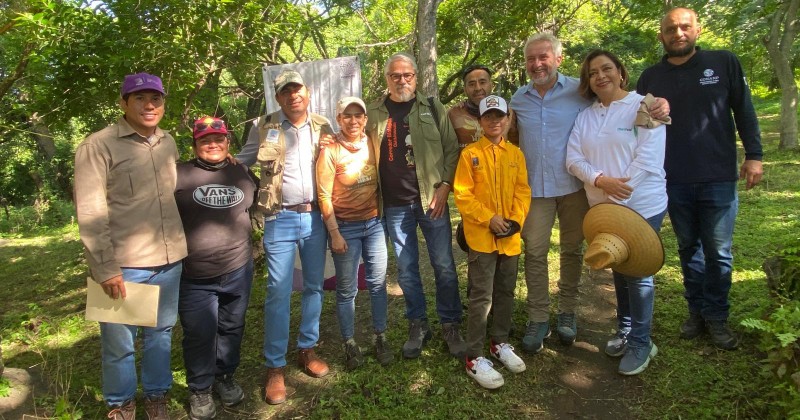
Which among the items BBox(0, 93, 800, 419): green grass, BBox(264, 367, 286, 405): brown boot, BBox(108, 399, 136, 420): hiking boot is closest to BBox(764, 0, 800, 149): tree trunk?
BBox(0, 93, 800, 419): green grass

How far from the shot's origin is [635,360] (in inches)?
125

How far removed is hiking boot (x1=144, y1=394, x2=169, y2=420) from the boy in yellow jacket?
2.03m

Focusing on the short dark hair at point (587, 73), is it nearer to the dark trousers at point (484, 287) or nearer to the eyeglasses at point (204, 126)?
the dark trousers at point (484, 287)

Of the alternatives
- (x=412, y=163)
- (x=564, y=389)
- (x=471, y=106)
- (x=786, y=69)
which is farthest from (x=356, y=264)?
(x=786, y=69)

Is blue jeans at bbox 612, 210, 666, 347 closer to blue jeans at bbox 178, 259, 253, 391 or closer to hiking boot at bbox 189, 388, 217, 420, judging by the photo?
blue jeans at bbox 178, 259, 253, 391

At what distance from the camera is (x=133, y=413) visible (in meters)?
2.86

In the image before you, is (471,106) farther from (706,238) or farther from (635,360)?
(635,360)

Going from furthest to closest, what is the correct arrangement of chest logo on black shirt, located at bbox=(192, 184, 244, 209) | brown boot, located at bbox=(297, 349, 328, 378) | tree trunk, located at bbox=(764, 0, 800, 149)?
tree trunk, located at bbox=(764, 0, 800, 149), brown boot, located at bbox=(297, 349, 328, 378), chest logo on black shirt, located at bbox=(192, 184, 244, 209)

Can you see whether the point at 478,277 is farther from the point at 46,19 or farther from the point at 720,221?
the point at 46,19

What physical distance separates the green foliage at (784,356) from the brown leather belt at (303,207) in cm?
268

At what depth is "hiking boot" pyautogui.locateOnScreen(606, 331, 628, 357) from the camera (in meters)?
3.38

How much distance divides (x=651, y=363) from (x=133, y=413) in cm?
344

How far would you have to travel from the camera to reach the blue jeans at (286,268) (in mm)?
3133

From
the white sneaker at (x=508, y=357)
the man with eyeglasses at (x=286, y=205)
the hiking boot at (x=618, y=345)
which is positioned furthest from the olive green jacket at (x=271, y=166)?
the hiking boot at (x=618, y=345)
